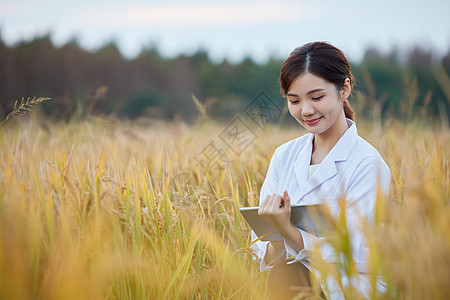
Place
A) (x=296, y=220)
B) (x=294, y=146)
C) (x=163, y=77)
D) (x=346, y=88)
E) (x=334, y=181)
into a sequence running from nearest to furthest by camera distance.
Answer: (x=296, y=220), (x=334, y=181), (x=346, y=88), (x=294, y=146), (x=163, y=77)

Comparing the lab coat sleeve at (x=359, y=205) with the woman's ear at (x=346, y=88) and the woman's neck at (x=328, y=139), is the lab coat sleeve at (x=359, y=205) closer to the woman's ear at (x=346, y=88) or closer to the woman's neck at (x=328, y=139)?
the woman's neck at (x=328, y=139)

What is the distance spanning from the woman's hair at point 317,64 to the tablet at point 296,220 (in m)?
0.59

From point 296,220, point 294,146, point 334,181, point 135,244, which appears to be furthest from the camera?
point 294,146

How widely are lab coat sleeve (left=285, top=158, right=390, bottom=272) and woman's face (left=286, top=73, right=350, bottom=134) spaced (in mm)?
244

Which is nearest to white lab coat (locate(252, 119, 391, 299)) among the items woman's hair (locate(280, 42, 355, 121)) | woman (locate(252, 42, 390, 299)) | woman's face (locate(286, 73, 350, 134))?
woman (locate(252, 42, 390, 299))

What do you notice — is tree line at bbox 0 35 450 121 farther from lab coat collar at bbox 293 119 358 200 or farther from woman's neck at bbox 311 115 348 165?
lab coat collar at bbox 293 119 358 200

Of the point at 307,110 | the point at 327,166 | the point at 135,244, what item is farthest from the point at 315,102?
the point at 135,244

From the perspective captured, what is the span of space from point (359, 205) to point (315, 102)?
18.5 inches

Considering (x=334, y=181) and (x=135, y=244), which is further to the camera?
(x=334, y=181)

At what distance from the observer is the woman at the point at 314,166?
146 cm

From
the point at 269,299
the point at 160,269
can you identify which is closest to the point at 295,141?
the point at 269,299

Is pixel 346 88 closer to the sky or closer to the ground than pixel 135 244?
closer to the sky

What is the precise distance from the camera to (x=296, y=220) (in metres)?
1.51

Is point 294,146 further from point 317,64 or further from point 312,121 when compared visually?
point 317,64
